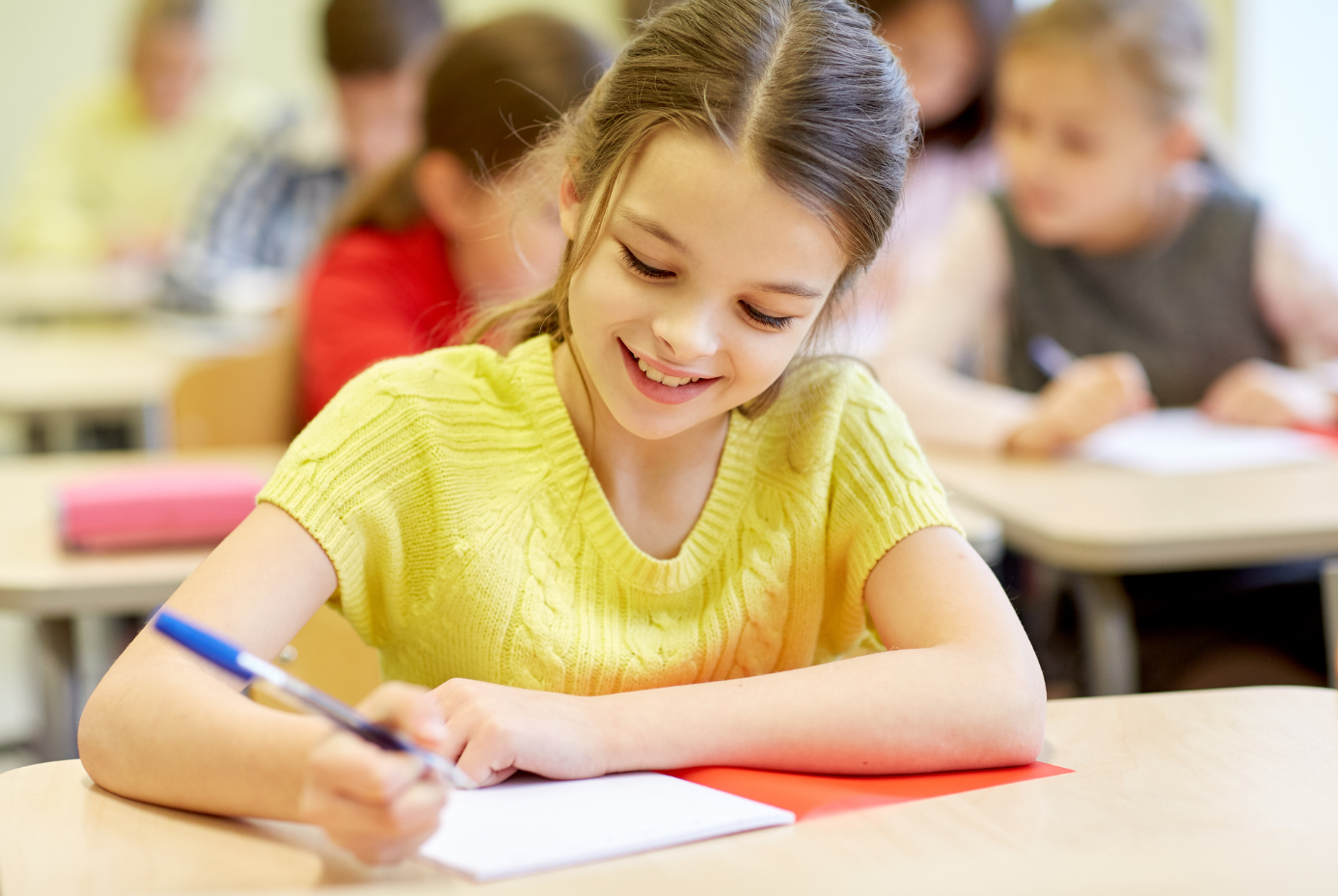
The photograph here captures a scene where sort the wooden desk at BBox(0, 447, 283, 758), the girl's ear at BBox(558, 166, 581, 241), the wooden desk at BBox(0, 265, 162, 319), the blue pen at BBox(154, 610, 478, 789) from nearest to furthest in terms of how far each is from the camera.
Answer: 1. the blue pen at BBox(154, 610, 478, 789)
2. the girl's ear at BBox(558, 166, 581, 241)
3. the wooden desk at BBox(0, 447, 283, 758)
4. the wooden desk at BBox(0, 265, 162, 319)

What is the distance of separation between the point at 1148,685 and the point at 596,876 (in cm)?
133

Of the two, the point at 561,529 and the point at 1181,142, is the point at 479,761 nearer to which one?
the point at 561,529

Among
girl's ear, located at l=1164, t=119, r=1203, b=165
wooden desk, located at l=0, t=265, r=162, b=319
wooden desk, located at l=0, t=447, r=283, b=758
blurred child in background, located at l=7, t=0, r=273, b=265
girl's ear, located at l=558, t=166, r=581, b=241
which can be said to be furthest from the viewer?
blurred child in background, located at l=7, t=0, r=273, b=265

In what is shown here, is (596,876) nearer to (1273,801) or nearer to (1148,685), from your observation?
(1273,801)

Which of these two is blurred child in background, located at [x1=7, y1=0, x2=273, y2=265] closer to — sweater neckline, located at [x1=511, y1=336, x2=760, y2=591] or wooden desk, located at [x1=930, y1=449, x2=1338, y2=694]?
wooden desk, located at [x1=930, y1=449, x2=1338, y2=694]

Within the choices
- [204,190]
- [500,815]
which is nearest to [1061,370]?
[500,815]

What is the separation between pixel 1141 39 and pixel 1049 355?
0.51 m

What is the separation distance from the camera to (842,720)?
827 millimetres

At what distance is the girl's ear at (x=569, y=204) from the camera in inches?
37.6

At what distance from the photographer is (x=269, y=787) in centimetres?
71

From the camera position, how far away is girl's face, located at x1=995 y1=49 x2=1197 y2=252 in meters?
2.02

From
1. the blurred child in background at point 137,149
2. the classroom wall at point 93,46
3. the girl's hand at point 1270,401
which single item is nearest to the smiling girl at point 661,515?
the girl's hand at point 1270,401

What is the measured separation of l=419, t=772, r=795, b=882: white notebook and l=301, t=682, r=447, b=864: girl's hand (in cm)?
3

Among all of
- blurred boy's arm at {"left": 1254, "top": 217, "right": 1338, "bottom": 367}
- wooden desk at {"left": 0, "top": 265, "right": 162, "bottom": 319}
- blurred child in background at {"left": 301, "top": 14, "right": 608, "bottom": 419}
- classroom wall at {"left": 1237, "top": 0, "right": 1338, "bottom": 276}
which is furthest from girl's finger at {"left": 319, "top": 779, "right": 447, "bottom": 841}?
classroom wall at {"left": 1237, "top": 0, "right": 1338, "bottom": 276}
